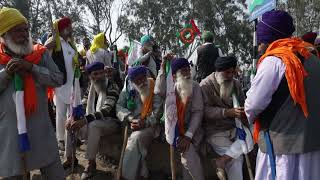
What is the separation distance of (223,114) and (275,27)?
6.25 ft

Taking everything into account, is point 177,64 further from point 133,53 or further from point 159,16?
point 159,16

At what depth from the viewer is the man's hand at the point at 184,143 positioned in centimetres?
513

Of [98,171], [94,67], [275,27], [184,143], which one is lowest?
[98,171]

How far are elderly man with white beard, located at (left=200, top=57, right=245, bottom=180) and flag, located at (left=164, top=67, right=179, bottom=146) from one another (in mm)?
405

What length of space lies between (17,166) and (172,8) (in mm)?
35040

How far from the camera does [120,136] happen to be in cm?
626

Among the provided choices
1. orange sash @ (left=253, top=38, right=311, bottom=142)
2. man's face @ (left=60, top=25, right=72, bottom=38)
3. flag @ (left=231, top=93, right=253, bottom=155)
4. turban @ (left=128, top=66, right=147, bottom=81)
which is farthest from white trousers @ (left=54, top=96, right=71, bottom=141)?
orange sash @ (left=253, top=38, right=311, bottom=142)

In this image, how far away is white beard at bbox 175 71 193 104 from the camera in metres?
5.34

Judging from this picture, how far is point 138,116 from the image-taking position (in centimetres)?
575

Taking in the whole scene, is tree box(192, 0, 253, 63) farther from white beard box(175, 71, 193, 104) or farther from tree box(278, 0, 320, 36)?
white beard box(175, 71, 193, 104)

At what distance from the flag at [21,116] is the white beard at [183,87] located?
216 cm

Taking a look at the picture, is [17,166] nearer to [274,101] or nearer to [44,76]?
[44,76]

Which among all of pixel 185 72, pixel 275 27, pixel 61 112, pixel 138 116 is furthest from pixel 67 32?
pixel 275 27

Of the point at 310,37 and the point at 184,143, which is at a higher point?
the point at 310,37
